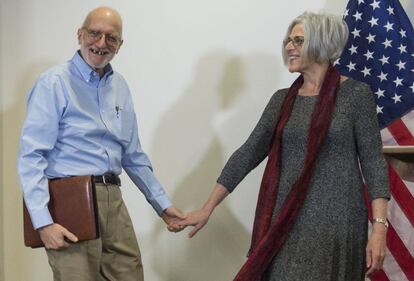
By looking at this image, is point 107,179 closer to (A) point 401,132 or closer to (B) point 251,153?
(B) point 251,153

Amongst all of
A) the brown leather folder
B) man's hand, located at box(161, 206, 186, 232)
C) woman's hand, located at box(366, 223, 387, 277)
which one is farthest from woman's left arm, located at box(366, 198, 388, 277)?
the brown leather folder

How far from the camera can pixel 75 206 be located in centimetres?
159

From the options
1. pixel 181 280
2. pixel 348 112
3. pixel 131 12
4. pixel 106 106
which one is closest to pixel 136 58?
pixel 131 12

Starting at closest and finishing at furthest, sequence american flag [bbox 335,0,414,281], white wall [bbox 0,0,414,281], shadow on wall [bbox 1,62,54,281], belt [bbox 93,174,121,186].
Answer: belt [bbox 93,174,121,186] < american flag [bbox 335,0,414,281] < white wall [bbox 0,0,414,281] < shadow on wall [bbox 1,62,54,281]

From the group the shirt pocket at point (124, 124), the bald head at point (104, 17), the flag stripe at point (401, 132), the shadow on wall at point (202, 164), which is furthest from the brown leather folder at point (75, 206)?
the flag stripe at point (401, 132)

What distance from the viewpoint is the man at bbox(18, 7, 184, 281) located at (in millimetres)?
1579

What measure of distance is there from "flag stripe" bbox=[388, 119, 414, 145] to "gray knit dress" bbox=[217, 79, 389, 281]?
0.67m

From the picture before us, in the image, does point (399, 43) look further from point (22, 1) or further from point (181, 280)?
point (22, 1)

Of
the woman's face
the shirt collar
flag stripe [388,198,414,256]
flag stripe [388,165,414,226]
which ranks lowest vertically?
flag stripe [388,198,414,256]

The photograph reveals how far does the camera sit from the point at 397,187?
2.27 meters

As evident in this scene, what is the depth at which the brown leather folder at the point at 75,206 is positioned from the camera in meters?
1.58

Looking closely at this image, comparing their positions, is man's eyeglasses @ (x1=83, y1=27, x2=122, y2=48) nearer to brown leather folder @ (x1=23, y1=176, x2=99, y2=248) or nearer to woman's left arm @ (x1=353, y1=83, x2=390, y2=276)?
brown leather folder @ (x1=23, y1=176, x2=99, y2=248)

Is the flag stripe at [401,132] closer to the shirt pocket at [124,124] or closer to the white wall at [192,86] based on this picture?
the white wall at [192,86]

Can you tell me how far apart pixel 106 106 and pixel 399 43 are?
1.24 metres
